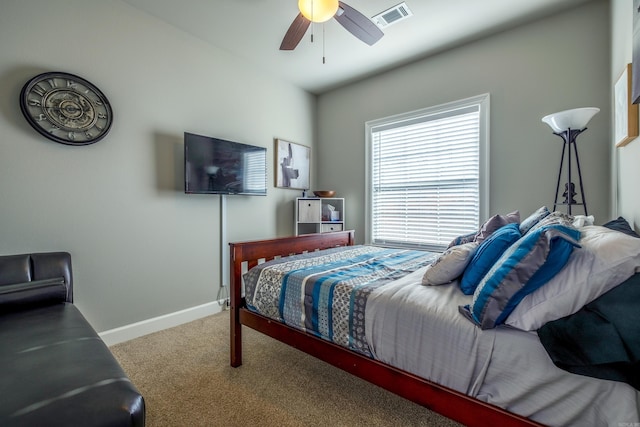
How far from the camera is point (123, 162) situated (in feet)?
7.86

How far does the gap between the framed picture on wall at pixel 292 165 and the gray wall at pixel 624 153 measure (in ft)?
10.2

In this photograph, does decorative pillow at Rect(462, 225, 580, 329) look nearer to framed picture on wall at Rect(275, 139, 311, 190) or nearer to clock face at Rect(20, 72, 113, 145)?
clock face at Rect(20, 72, 113, 145)

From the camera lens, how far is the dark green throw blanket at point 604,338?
0.81m

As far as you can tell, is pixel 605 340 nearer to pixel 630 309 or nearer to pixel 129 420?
pixel 630 309

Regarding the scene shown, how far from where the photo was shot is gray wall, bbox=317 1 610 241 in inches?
92.7

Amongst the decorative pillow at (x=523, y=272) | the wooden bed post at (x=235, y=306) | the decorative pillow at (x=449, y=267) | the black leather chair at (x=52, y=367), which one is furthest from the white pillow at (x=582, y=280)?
the wooden bed post at (x=235, y=306)

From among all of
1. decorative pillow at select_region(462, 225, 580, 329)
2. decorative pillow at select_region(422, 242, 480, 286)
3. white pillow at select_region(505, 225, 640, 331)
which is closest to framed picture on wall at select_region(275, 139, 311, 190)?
decorative pillow at select_region(422, 242, 480, 286)

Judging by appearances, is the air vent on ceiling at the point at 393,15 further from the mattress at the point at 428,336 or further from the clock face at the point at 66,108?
the clock face at the point at 66,108

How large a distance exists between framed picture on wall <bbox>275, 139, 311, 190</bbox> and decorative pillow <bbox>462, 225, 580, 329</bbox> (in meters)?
2.97

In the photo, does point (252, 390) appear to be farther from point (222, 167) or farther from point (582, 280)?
point (222, 167)

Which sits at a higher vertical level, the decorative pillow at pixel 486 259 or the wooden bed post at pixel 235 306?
the decorative pillow at pixel 486 259

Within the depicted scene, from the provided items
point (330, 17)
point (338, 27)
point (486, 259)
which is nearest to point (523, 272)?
point (486, 259)

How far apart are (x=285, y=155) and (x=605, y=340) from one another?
11.2 ft

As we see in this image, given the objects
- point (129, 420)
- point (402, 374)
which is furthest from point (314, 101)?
point (129, 420)
